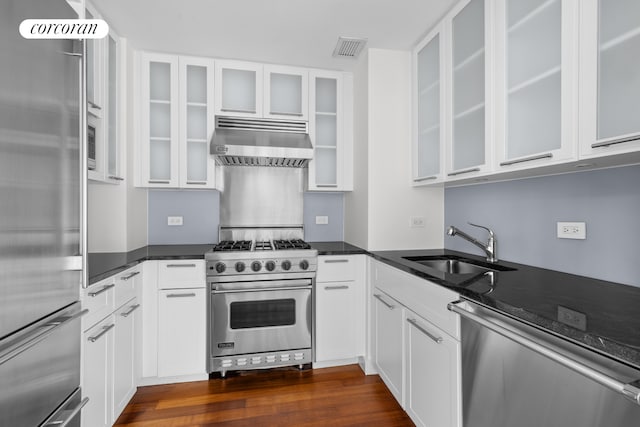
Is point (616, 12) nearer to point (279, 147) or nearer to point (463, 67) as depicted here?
point (463, 67)

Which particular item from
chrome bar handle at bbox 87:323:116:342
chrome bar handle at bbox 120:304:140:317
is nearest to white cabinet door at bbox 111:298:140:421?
chrome bar handle at bbox 120:304:140:317

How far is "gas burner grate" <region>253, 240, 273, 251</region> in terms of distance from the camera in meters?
2.53

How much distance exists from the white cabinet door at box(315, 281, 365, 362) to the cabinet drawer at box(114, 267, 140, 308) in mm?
1295

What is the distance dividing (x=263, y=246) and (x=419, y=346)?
1.49 m

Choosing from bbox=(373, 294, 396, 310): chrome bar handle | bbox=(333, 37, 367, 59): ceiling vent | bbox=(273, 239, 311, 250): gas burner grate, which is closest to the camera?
bbox=(373, 294, 396, 310): chrome bar handle

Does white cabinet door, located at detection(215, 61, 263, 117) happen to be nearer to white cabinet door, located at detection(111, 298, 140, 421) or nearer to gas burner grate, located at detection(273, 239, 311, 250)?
gas burner grate, located at detection(273, 239, 311, 250)

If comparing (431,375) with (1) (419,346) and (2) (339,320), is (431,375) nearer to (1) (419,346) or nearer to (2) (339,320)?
(1) (419,346)

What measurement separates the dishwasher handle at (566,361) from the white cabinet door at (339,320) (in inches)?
52.5

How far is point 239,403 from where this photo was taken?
211cm

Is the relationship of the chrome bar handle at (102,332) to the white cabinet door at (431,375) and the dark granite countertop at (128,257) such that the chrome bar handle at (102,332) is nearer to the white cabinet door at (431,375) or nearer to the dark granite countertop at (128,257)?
the dark granite countertop at (128,257)

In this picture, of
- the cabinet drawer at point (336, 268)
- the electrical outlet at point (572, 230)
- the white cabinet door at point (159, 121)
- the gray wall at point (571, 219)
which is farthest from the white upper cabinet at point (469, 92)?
the white cabinet door at point (159, 121)

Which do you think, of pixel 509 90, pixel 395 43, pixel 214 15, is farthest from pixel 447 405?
pixel 214 15

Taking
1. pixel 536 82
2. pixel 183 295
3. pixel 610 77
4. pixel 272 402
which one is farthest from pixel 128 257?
pixel 610 77

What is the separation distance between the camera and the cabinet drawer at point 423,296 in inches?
57.1
